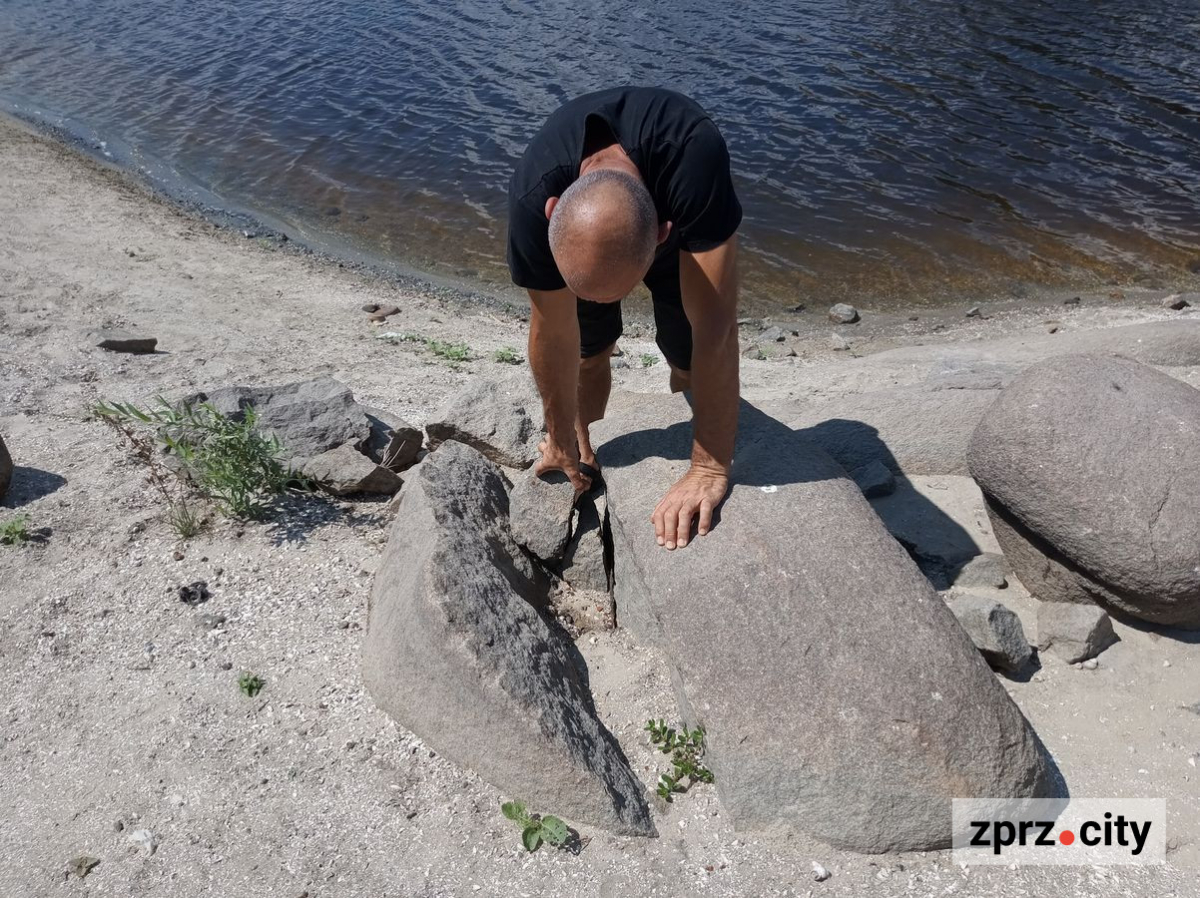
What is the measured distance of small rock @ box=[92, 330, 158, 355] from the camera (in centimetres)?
629

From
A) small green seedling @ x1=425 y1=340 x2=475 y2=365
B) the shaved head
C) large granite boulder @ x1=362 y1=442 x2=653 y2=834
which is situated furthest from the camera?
small green seedling @ x1=425 y1=340 x2=475 y2=365

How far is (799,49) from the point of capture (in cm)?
1407

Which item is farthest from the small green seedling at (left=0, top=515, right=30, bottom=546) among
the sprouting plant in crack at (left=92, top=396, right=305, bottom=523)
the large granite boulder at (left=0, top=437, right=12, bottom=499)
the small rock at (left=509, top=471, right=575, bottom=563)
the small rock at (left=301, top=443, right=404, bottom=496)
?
the small rock at (left=509, top=471, right=575, bottom=563)

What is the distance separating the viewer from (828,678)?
110 inches

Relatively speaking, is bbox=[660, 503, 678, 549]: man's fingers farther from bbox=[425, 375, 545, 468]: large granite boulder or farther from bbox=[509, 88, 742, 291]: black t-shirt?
bbox=[425, 375, 545, 468]: large granite boulder

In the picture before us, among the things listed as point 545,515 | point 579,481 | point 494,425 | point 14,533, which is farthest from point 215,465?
point 579,481

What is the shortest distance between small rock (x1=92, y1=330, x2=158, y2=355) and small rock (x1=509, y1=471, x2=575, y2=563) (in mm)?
3907

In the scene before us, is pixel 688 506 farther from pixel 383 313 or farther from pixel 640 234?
pixel 383 313

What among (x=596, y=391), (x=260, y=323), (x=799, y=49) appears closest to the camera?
(x=596, y=391)

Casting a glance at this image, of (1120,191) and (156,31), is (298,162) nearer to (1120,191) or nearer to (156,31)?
(156,31)

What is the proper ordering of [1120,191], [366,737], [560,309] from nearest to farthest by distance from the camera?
[366,737] → [560,309] → [1120,191]

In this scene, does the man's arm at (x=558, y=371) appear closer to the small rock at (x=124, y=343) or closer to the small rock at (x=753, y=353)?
the small rock at (x=753, y=353)

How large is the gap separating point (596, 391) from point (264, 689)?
1.87m

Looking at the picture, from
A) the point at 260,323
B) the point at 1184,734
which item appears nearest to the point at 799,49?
the point at 260,323
